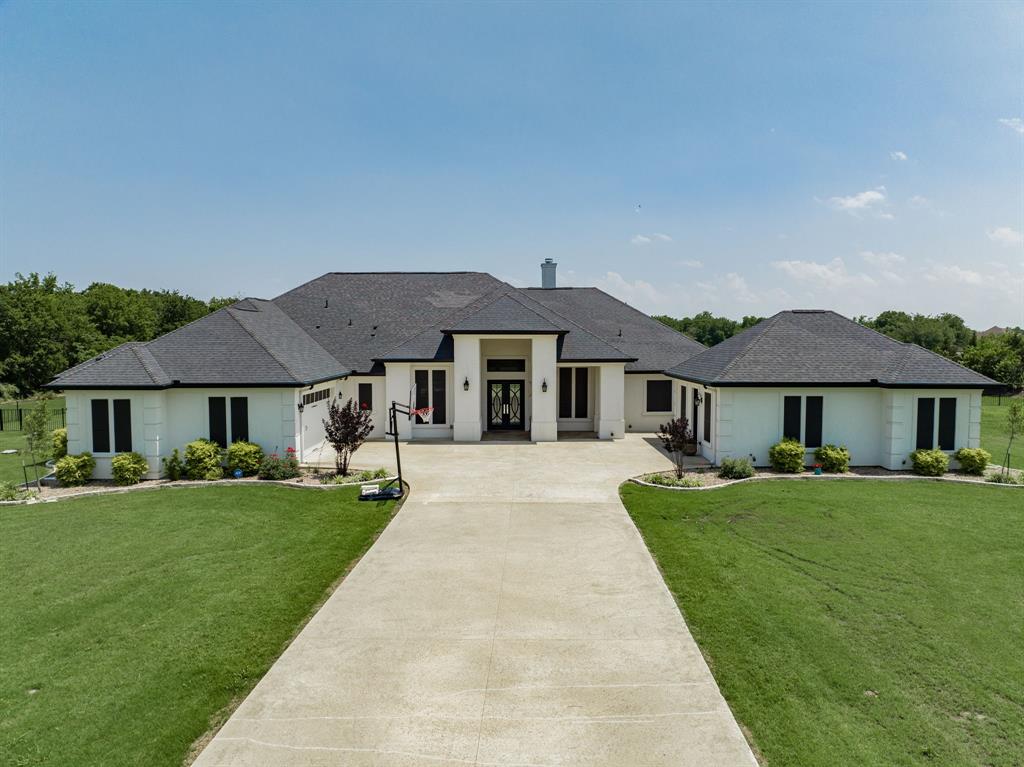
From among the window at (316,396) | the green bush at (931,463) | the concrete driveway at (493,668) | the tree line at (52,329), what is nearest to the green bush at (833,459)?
the green bush at (931,463)

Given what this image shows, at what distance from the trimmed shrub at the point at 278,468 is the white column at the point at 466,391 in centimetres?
753

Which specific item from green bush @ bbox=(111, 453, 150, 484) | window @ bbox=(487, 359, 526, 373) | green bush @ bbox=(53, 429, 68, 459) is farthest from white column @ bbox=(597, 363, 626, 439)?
green bush @ bbox=(53, 429, 68, 459)

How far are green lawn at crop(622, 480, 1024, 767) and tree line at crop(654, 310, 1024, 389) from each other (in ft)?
148

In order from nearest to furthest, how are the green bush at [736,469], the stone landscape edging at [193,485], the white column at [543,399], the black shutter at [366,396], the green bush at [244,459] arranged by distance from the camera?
the stone landscape edging at [193,485] < the green bush at [736,469] < the green bush at [244,459] < the white column at [543,399] < the black shutter at [366,396]

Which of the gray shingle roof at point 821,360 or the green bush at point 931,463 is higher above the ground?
the gray shingle roof at point 821,360

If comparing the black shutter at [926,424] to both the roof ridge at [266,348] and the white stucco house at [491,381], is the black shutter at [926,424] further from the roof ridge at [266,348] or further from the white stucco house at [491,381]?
the roof ridge at [266,348]

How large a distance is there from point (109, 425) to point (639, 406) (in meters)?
20.7

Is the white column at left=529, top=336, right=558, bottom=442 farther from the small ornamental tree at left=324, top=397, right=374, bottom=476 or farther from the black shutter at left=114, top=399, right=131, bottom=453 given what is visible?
the black shutter at left=114, top=399, right=131, bottom=453

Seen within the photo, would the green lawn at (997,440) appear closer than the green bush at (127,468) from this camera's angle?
No

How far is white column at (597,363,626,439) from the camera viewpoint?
24.5 metres

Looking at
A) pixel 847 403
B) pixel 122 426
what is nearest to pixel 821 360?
pixel 847 403

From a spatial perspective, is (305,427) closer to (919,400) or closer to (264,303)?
(264,303)

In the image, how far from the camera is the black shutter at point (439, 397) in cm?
2445

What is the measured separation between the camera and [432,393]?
80.2 feet
